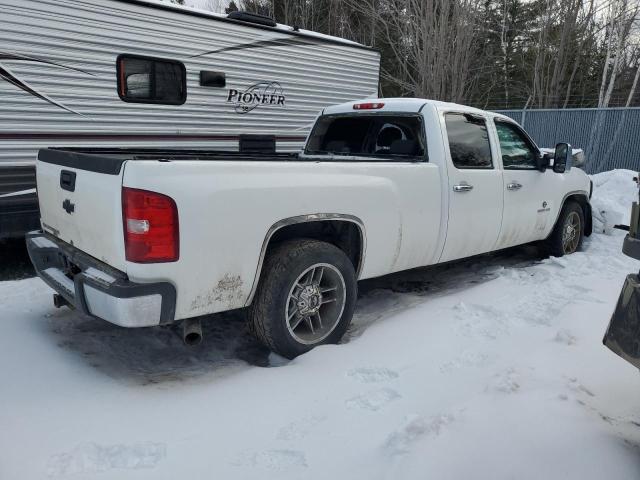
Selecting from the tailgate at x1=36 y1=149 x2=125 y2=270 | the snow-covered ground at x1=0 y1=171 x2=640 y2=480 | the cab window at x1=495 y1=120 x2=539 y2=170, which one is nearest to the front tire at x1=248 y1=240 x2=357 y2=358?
the snow-covered ground at x1=0 y1=171 x2=640 y2=480

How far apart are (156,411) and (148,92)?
4.67 metres

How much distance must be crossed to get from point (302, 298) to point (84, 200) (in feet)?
4.80

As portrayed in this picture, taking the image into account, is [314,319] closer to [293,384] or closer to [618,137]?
[293,384]

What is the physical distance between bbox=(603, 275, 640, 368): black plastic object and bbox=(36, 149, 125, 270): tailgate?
2431 millimetres

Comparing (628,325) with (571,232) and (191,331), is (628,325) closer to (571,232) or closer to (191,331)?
(191,331)

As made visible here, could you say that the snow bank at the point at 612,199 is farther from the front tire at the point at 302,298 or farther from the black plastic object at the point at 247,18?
the black plastic object at the point at 247,18

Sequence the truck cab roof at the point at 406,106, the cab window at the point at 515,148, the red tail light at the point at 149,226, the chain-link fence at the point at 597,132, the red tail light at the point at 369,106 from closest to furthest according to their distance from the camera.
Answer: the red tail light at the point at 149,226 → the truck cab roof at the point at 406,106 → the red tail light at the point at 369,106 → the cab window at the point at 515,148 → the chain-link fence at the point at 597,132

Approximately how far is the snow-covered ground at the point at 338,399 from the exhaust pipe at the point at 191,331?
266 mm

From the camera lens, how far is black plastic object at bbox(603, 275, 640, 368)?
7.25 feet

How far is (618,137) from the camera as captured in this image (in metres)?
13.5

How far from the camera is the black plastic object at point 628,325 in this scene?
2211mm

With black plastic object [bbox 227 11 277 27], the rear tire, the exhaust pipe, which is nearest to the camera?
the exhaust pipe

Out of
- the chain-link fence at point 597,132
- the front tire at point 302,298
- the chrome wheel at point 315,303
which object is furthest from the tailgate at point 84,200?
the chain-link fence at point 597,132

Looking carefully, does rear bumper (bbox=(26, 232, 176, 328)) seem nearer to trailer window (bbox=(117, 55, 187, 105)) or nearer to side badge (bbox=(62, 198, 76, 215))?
side badge (bbox=(62, 198, 76, 215))
